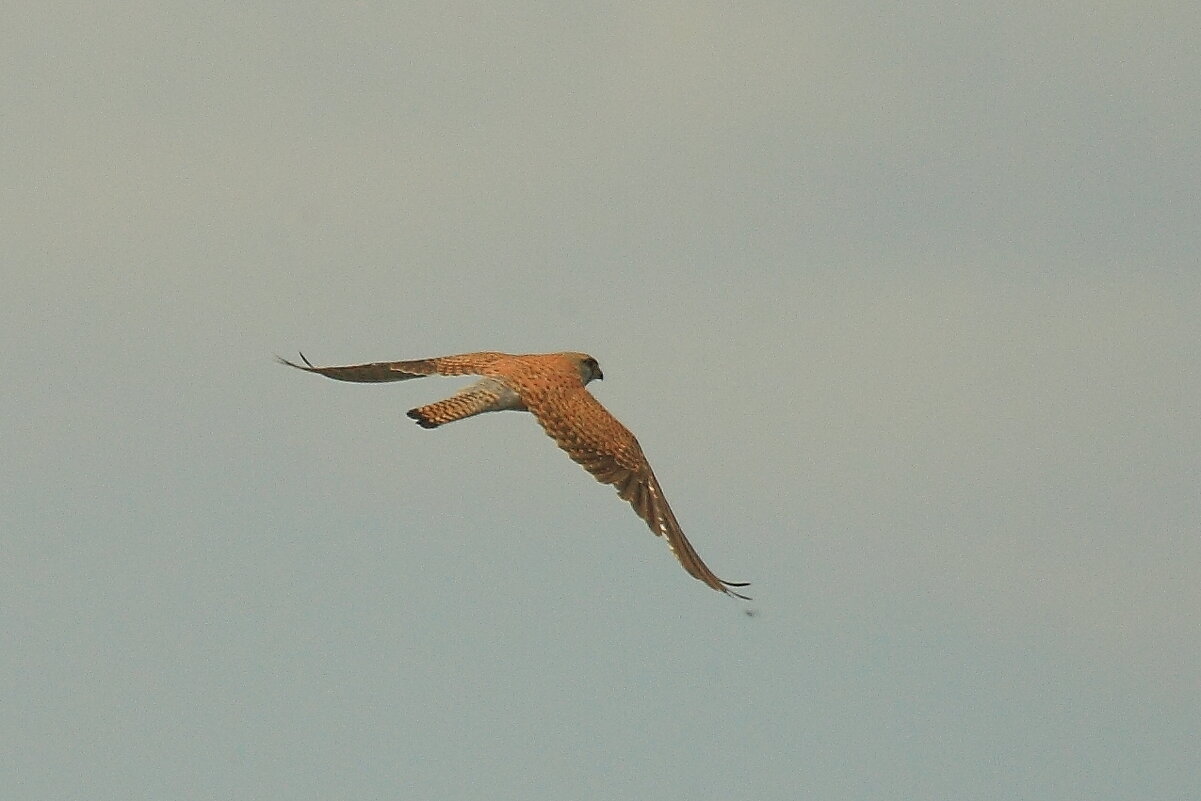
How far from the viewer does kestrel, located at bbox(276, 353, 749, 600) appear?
26.8 m

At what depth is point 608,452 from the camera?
2786cm

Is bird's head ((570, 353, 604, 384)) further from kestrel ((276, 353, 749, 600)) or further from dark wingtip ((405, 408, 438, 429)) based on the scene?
dark wingtip ((405, 408, 438, 429))

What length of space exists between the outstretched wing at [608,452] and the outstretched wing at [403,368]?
1.56m

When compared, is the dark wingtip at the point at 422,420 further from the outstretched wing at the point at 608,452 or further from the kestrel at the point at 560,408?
the outstretched wing at the point at 608,452

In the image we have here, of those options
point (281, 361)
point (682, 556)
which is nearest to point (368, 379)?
point (281, 361)

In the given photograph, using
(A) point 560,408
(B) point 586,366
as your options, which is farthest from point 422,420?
(B) point 586,366

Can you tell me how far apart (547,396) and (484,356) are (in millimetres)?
1964

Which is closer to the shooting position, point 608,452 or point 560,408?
point 608,452

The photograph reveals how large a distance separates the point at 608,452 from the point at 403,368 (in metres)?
4.21

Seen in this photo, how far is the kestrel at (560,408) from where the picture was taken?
87.9 ft

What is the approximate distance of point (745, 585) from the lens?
23219 millimetres

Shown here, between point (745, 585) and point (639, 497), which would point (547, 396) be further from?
point (745, 585)

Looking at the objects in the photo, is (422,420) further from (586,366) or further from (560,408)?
(586,366)

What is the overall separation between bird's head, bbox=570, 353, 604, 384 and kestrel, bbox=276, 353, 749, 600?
0.05 feet
